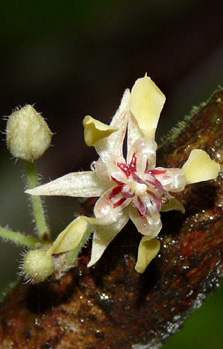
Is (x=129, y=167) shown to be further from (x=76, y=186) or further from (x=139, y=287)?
(x=139, y=287)

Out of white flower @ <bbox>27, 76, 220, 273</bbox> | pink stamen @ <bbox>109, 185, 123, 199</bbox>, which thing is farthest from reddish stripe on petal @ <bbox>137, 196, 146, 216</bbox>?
pink stamen @ <bbox>109, 185, 123, 199</bbox>

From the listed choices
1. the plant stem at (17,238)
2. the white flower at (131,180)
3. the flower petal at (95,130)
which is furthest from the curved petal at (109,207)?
the plant stem at (17,238)

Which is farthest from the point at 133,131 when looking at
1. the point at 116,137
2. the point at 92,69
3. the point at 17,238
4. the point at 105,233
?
the point at 92,69

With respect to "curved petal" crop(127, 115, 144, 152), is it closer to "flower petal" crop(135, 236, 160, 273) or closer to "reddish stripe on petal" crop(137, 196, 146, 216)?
"reddish stripe on petal" crop(137, 196, 146, 216)

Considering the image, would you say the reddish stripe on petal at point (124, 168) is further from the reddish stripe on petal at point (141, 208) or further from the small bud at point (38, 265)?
the small bud at point (38, 265)

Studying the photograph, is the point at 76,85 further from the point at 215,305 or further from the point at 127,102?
the point at 127,102

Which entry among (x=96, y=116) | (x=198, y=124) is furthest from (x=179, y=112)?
(x=198, y=124)
